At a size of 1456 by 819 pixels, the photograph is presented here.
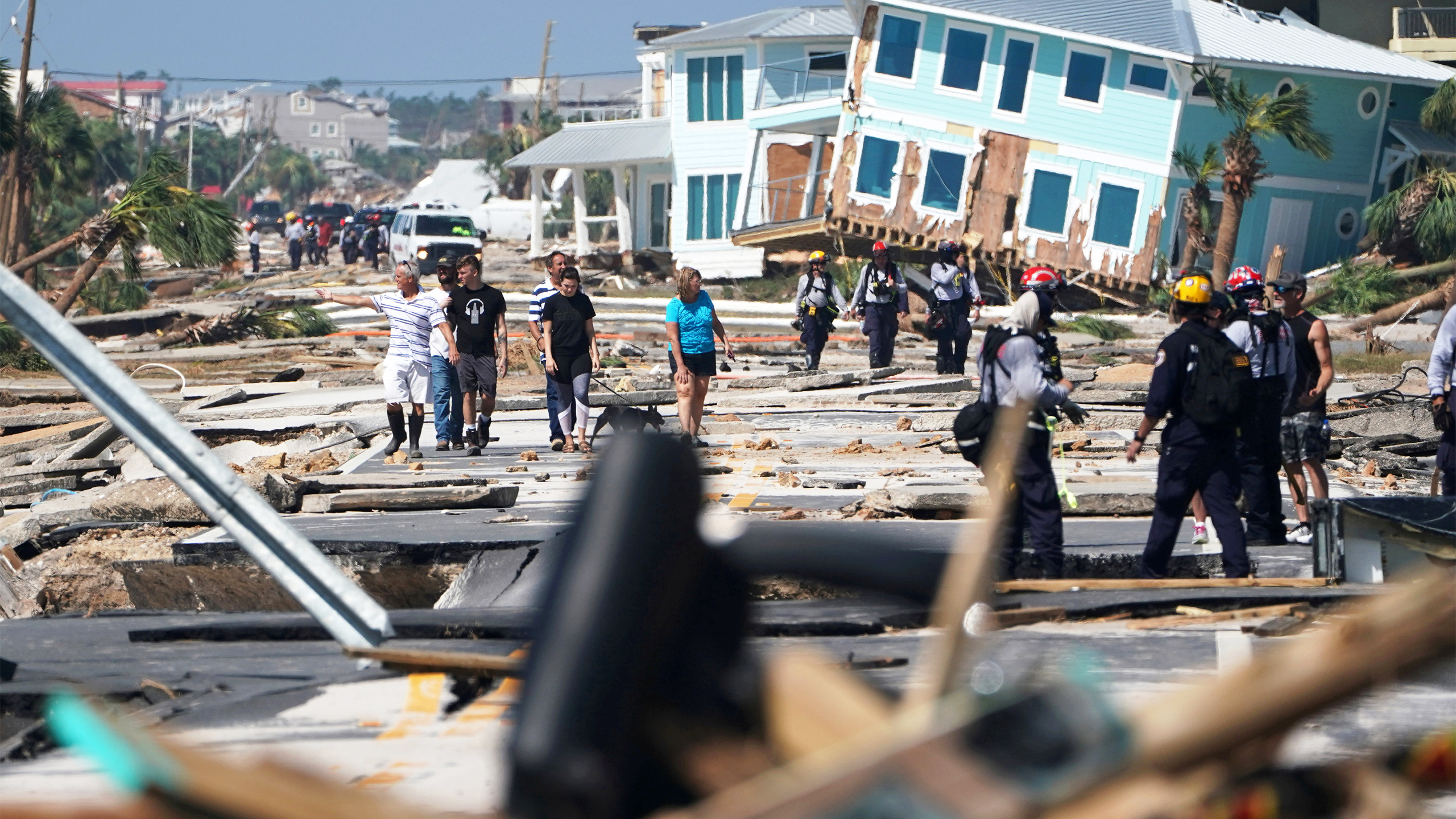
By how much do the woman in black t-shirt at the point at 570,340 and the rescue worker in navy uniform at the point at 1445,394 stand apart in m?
6.36

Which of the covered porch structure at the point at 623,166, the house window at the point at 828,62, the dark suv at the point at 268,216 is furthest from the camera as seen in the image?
the dark suv at the point at 268,216

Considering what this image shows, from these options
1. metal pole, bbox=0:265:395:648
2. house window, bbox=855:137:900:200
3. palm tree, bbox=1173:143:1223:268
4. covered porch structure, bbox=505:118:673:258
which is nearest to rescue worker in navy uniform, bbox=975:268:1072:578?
metal pole, bbox=0:265:395:648

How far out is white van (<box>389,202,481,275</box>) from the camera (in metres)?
39.2

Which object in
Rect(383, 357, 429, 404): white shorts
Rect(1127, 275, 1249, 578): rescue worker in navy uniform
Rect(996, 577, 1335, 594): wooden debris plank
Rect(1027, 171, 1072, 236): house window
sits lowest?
Rect(383, 357, 429, 404): white shorts

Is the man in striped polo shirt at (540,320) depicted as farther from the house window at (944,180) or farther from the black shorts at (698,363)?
the house window at (944,180)

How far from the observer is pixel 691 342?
12.1 metres

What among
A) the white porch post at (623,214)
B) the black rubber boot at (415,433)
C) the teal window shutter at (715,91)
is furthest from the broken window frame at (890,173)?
the black rubber boot at (415,433)

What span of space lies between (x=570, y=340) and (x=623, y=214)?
112 feet

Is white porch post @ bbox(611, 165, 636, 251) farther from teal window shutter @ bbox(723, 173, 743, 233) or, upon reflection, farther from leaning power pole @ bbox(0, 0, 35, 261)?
leaning power pole @ bbox(0, 0, 35, 261)

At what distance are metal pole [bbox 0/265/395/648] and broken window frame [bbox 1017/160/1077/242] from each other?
28515mm

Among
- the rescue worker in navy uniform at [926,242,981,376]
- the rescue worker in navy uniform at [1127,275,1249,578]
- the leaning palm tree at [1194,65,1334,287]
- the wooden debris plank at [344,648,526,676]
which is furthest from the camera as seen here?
the leaning palm tree at [1194,65,1334,287]

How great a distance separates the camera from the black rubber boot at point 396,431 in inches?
488

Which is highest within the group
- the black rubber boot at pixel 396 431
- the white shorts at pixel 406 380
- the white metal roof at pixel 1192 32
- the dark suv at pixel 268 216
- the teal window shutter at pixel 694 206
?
the white metal roof at pixel 1192 32

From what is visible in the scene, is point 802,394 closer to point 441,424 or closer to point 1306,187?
point 441,424
